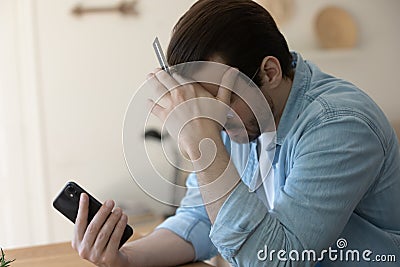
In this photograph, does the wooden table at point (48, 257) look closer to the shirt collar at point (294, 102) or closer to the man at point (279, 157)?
the man at point (279, 157)

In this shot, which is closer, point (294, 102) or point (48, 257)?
point (294, 102)

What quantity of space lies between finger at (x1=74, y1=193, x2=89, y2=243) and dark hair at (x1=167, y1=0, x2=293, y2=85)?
27 centimetres

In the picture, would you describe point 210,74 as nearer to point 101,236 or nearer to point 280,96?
point 280,96

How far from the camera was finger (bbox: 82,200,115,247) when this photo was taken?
1101 mm

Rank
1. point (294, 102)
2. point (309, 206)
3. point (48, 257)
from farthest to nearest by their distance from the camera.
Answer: point (48, 257), point (294, 102), point (309, 206)

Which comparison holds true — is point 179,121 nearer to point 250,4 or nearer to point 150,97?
point 150,97

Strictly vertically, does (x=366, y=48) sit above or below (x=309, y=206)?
below

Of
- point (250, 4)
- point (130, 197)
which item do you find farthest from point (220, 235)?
point (130, 197)

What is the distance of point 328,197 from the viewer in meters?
1.03

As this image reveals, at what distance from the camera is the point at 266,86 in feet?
3.73

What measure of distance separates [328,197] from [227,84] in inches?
9.7

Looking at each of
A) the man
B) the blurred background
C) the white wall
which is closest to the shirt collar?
the man

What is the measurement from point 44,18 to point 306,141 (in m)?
2.12

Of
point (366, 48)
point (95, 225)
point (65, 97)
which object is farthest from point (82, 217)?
point (366, 48)
